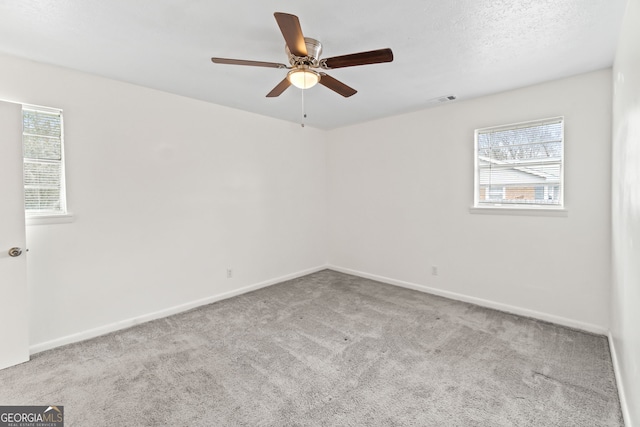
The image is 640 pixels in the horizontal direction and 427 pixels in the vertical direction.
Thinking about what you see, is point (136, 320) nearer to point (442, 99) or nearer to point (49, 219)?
point (49, 219)

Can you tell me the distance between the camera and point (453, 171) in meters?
3.62

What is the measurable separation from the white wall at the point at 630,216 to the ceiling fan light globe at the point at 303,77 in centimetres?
169

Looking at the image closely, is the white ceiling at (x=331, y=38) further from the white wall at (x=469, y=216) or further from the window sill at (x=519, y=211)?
the window sill at (x=519, y=211)

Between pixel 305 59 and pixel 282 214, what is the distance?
2.78m

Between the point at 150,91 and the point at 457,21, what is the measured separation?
2926 millimetres

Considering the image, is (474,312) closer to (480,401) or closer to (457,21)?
(480,401)

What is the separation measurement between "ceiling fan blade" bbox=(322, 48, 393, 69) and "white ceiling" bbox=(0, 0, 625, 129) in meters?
0.27

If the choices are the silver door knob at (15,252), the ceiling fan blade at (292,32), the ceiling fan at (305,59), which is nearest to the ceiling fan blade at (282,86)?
the ceiling fan at (305,59)

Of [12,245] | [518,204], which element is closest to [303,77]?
[12,245]

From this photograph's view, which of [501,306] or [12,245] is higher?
[12,245]

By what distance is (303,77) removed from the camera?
6.68ft

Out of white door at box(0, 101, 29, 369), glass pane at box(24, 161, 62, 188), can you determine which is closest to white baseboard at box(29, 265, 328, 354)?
white door at box(0, 101, 29, 369)

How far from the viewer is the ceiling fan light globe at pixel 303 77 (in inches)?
78.4

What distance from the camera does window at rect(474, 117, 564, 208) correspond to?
2941mm
